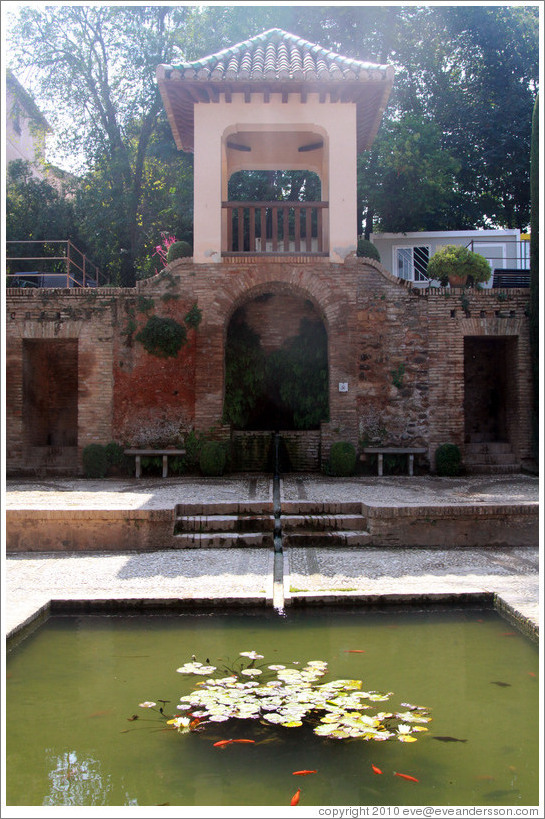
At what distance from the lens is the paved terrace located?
586 centimetres

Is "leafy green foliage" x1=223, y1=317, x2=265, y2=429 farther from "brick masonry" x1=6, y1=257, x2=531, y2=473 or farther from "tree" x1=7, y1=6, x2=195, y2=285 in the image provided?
"tree" x1=7, y1=6, x2=195, y2=285

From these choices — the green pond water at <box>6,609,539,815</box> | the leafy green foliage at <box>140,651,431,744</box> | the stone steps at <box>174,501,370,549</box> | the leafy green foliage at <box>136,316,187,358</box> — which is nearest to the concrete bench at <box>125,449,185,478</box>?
the leafy green foliage at <box>136,316,187,358</box>

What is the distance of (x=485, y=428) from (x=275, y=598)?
11.3 metres

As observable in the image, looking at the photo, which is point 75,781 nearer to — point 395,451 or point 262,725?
point 262,725

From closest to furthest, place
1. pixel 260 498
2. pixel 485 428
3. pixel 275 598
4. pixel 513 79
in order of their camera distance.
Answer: pixel 275 598, pixel 260 498, pixel 485 428, pixel 513 79

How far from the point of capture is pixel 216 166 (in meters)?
13.7

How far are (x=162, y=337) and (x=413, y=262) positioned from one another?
972 centimetres

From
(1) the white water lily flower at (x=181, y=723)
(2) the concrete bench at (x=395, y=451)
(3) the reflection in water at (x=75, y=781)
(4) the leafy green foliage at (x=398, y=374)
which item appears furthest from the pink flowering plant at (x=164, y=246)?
(3) the reflection in water at (x=75, y=781)

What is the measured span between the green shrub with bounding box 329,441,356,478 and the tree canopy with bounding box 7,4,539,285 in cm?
1135

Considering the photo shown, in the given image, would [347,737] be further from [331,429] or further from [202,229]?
[202,229]

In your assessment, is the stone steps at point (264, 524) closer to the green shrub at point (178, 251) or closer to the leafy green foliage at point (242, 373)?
the leafy green foliage at point (242, 373)

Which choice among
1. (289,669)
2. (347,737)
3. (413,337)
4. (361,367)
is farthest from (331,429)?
(347,737)

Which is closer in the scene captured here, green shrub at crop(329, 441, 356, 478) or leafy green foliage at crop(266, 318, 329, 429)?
green shrub at crop(329, 441, 356, 478)

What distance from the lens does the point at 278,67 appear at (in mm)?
13008
